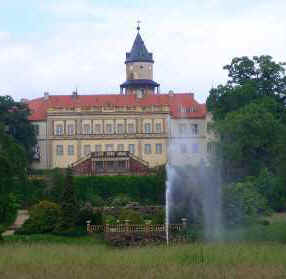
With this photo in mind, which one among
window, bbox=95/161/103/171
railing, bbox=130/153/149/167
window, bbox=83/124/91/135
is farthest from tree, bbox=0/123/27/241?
window, bbox=83/124/91/135

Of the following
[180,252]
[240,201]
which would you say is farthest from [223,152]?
[180,252]

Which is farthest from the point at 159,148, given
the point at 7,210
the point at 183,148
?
the point at 7,210

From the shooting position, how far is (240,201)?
40438mm

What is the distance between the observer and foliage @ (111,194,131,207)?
51013 millimetres

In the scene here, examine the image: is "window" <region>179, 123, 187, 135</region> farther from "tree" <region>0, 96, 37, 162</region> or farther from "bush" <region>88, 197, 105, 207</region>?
"bush" <region>88, 197, 105, 207</region>

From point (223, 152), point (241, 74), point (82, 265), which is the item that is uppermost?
point (241, 74)

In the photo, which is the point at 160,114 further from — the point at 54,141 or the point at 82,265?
the point at 82,265

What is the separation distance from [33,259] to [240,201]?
18.9m

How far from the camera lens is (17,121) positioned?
64.1 metres

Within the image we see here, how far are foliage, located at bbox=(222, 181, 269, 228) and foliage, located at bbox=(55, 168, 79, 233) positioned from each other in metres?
6.35

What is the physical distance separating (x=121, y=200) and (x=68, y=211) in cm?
1275

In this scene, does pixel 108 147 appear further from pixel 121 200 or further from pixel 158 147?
pixel 121 200

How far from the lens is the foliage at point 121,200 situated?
5101 centimetres

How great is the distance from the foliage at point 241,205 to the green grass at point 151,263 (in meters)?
11.9
